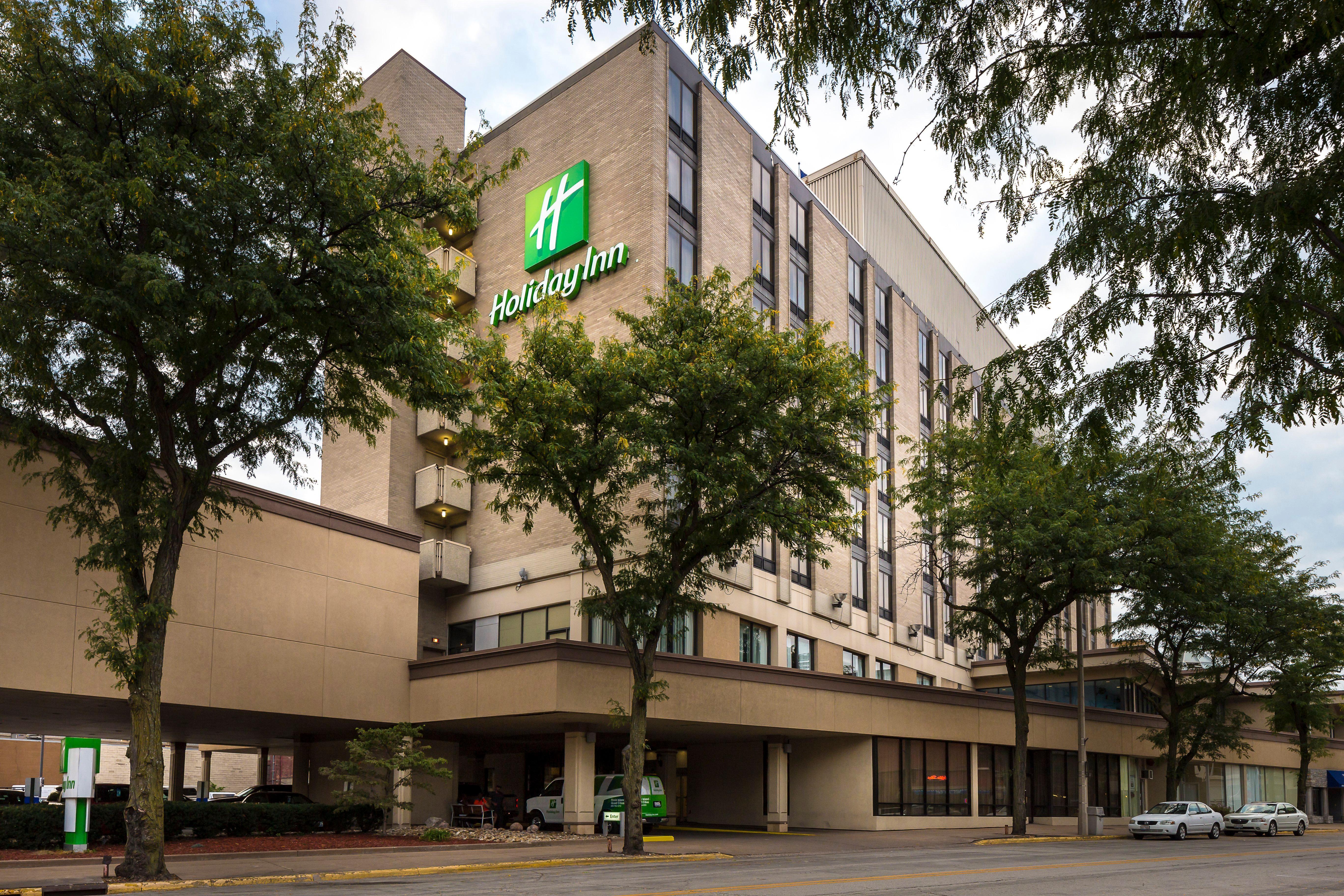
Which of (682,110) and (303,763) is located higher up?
(682,110)

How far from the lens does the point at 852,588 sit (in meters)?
49.3

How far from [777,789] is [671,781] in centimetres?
651

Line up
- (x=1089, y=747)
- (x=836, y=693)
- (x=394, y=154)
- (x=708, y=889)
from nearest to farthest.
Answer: (x=708, y=889) < (x=394, y=154) < (x=836, y=693) < (x=1089, y=747)

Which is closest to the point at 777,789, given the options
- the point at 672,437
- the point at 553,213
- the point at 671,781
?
the point at 671,781

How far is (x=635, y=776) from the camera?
994 inches

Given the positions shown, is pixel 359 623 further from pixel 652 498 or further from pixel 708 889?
pixel 708 889

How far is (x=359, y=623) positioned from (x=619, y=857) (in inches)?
491

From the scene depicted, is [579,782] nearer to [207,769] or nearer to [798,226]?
[798,226]

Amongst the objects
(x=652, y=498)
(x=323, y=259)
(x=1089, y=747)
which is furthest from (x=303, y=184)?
(x=1089, y=747)

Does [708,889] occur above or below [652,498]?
below

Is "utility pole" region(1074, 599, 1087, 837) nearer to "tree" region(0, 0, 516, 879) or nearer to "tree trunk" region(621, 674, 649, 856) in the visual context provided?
"tree trunk" region(621, 674, 649, 856)

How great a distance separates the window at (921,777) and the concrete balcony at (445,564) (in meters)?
16.5

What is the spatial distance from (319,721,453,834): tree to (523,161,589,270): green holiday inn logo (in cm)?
1864

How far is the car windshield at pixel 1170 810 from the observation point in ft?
132
